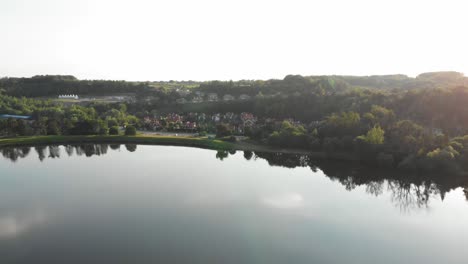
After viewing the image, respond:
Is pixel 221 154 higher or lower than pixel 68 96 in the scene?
lower

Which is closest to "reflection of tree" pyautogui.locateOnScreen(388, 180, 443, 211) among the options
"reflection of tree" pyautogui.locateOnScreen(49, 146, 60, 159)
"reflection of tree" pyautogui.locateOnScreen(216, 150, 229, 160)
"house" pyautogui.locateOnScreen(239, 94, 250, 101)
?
"reflection of tree" pyautogui.locateOnScreen(216, 150, 229, 160)

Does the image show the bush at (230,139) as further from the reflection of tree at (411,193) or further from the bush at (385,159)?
the reflection of tree at (411,193)

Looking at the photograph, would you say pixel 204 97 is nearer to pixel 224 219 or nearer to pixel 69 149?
pixel 69 149

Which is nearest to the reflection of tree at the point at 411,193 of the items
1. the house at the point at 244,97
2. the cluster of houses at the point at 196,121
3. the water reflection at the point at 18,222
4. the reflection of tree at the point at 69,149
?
the water reflection at the point at 18,222

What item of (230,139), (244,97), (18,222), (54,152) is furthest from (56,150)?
(244,97)

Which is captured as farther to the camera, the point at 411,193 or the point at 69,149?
the point at 69,149

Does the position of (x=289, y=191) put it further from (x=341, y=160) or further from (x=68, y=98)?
(x=68, y=98)

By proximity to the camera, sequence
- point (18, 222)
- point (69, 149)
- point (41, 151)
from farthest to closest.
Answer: point (69, 149) < point (41, 151) < point (18, 222)
